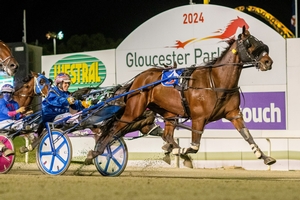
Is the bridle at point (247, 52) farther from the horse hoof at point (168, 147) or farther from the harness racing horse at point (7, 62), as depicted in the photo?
→ the harness racing horse at point (7, 62)

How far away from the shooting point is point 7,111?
1034cm

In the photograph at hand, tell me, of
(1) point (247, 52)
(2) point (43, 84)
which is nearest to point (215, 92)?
(1) point (247, 52)

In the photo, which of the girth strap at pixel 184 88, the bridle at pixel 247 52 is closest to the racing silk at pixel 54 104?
the girth strap at pixel 184 88

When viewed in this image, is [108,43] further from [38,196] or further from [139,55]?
[38,196]

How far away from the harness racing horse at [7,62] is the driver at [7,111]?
1.29 metres

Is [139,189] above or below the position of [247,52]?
below

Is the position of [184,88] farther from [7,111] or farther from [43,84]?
[7,111]

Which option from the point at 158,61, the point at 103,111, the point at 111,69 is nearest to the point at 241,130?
the point at 103,111

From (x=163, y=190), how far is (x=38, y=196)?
1.22m

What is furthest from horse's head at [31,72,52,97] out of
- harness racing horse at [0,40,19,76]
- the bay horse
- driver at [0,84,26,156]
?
the bay horse

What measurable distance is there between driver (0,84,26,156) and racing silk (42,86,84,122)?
3.04 ft

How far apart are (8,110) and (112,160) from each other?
2.32m

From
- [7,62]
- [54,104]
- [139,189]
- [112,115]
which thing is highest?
[7,62]

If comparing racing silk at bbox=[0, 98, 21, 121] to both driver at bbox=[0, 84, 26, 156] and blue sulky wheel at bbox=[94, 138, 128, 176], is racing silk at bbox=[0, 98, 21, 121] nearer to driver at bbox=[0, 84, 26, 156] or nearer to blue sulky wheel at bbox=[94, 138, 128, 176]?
driver at bbox=[0, 84, 26, 156]
